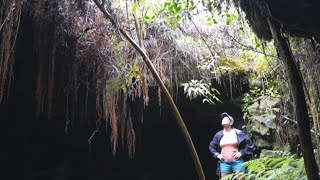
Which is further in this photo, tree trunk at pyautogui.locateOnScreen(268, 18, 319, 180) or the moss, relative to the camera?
the moss

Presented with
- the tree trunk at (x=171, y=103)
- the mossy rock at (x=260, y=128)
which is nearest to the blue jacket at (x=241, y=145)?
the mossy rock at (x=260, y=128)

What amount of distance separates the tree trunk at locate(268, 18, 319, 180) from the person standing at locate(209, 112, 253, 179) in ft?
8.30

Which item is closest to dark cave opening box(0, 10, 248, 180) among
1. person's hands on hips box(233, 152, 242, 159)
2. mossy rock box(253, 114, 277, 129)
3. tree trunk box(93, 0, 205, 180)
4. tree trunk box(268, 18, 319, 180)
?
mossy rock box(253, 114, 277, 129)

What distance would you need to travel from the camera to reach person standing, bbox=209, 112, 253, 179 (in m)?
4.83

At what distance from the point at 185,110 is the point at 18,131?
129 inches

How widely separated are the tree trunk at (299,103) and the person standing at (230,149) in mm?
2530

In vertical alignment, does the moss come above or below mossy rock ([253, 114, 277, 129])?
above

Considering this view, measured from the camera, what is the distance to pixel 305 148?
2.31 meters

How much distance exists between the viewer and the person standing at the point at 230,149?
15.9 feet

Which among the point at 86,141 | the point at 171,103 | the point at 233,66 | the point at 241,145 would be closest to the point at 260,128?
the point at 241,145

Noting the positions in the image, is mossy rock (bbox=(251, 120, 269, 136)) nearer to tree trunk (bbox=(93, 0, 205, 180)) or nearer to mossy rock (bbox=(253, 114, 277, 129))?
mossy rock (bbox=(253, 114, 277, 129))

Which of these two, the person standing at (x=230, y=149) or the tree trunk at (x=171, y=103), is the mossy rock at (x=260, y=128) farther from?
the tree trunk at (x=171, y=103)

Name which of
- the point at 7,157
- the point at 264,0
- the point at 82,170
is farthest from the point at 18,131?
the point at 264,0

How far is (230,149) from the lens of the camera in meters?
4.94
